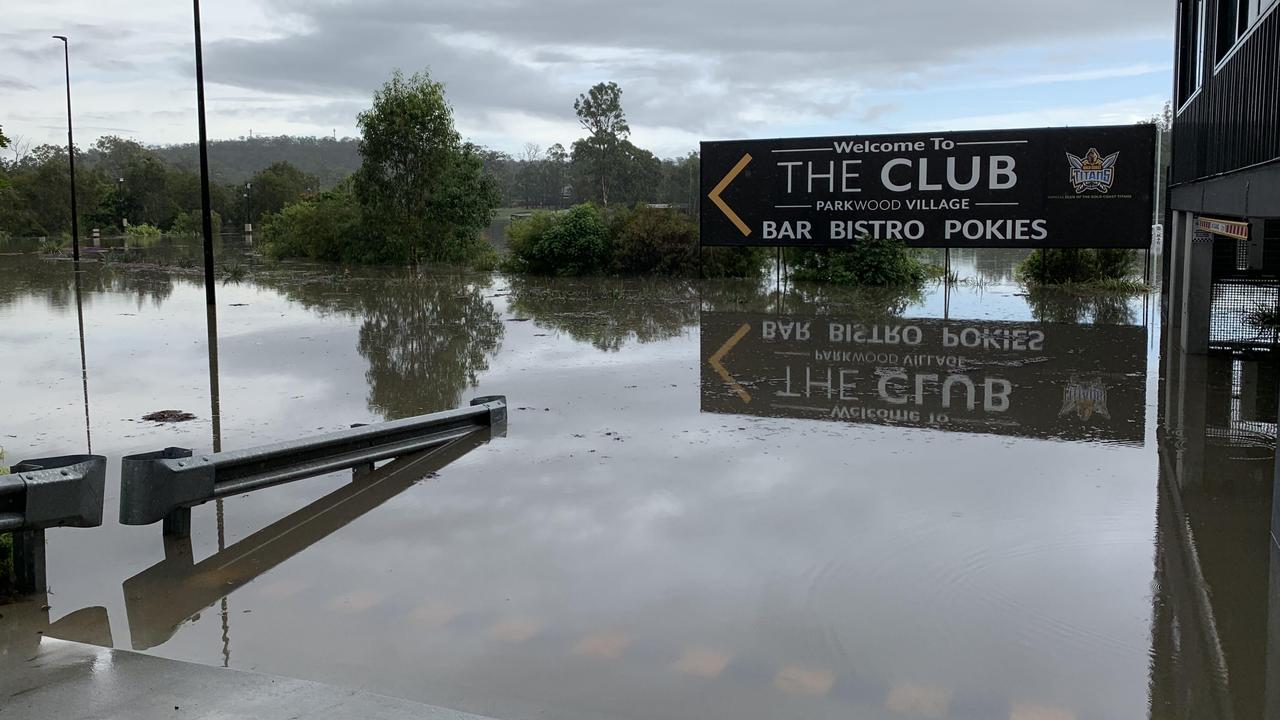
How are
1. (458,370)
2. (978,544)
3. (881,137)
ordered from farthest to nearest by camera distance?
(881,137), (458,370), (978,544)

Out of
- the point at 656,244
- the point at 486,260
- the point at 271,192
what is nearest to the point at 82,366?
the point at 656,244

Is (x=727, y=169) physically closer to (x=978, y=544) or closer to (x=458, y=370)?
(x=458, y=370)

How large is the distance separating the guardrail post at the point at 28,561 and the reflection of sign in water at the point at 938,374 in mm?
7016

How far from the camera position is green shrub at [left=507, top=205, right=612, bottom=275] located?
33.2 metres

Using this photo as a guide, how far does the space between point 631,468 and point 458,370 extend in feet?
19.4

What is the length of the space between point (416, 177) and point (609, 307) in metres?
18.0

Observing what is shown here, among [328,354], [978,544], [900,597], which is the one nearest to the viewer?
[900,597]

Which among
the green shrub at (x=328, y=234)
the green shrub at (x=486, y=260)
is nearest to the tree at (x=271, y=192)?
the green shrub at (x=328, y=234)

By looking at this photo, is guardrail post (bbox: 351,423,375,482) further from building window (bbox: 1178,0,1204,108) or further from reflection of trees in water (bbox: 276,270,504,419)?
building window (bbox: 1178,0,1204,108)

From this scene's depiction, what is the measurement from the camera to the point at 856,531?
300 inches

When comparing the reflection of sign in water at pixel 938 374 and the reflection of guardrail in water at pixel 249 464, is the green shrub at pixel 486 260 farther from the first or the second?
the reflection of guardrail in water at pixel 249 464

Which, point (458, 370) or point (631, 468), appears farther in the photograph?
point (458, 370)

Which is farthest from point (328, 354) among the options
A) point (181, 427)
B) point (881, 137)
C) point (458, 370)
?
point (881, 137)

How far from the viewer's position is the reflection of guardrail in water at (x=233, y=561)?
6223 millimetres
